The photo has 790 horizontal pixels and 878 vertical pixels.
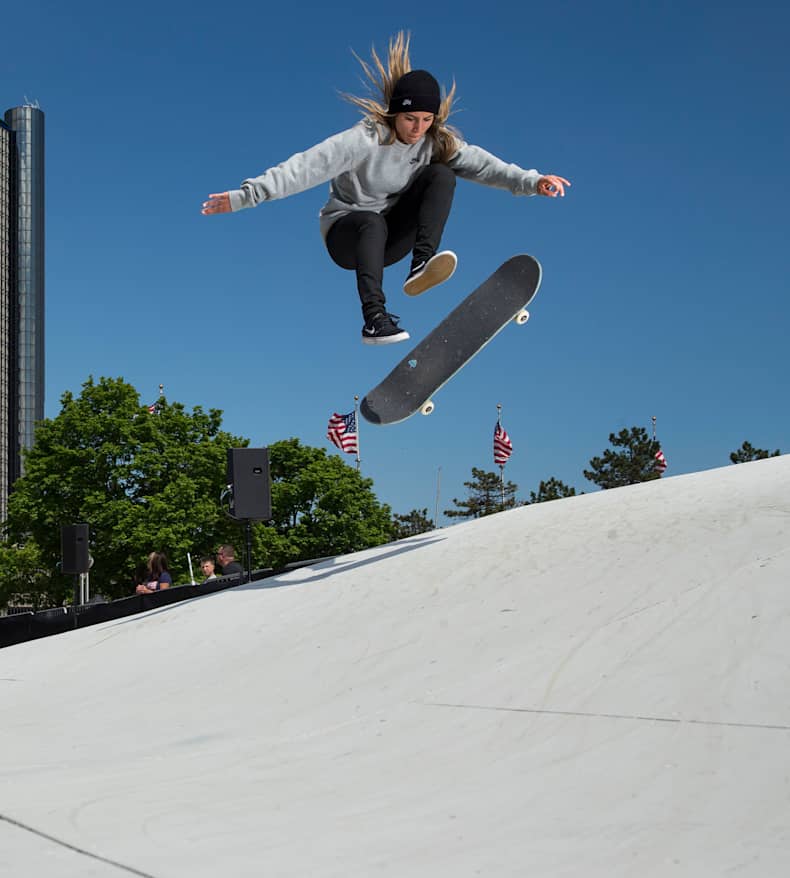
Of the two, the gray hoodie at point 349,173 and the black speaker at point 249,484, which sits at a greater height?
the gray hoodie at point 349,173

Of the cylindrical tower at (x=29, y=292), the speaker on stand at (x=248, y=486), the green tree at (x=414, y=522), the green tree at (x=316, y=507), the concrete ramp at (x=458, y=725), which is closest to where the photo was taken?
the concrete ramp at (x=458, y=725)

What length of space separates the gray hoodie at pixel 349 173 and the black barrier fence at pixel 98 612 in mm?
4047

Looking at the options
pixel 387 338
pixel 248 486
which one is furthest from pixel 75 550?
pixel 387 338

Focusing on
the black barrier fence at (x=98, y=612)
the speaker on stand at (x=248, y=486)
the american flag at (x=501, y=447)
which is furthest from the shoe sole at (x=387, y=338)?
the american flag at (x=501, y=447)

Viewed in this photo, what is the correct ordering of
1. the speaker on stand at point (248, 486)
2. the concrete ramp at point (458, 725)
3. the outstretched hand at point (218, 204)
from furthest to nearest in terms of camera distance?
the speaker on stand at point (248, 486) → the outstretched hand at point (218, 204) → the concrete ramp at point (458, 725)

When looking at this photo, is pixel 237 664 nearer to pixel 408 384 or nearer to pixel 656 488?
pixel 408 384

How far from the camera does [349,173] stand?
6.94m

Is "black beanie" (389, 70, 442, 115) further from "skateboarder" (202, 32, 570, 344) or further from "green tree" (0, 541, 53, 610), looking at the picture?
"green tree" (0, 541, 53, 610)

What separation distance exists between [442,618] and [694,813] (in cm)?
278

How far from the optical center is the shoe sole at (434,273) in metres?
6.96

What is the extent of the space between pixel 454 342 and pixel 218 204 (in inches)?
83.6

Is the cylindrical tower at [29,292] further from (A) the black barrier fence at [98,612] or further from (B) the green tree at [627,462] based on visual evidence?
(A) the black barrier fence at [98,612]

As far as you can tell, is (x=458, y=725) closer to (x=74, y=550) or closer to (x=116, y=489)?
(x=74, y=550)

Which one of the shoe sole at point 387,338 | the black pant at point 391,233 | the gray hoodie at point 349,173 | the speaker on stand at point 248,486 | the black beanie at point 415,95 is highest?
the black beanie at point 415,95
